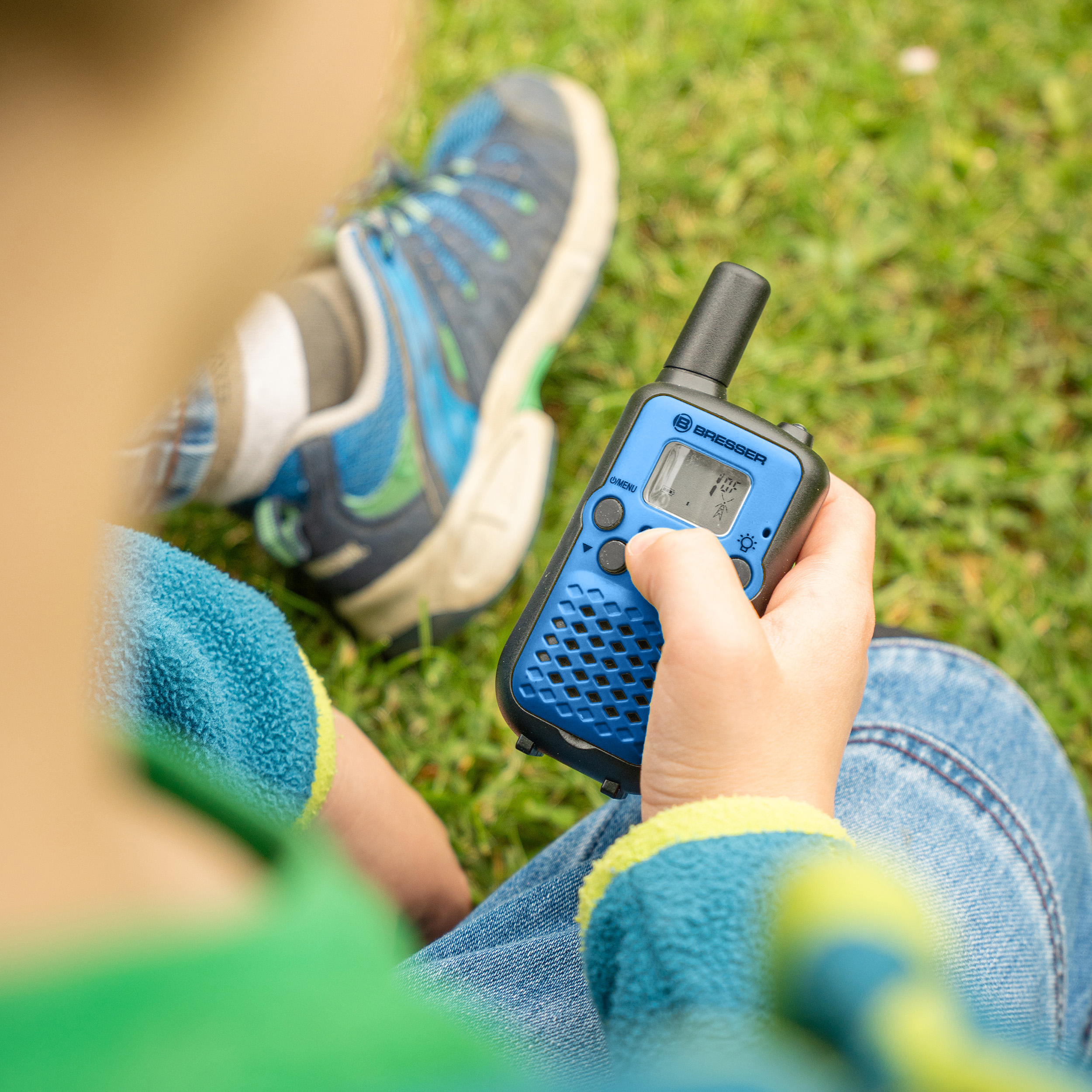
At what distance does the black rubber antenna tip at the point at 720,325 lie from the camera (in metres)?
0.72

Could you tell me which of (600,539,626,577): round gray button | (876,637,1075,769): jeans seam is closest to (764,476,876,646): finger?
(600,539,626,577): round gray button

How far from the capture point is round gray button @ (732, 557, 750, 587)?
2.16ft

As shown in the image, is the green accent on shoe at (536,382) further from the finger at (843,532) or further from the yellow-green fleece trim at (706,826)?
the yellow-green fleece trim at (706,826)

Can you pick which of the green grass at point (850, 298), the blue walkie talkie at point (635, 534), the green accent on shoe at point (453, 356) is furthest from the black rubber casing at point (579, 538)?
the green accent on shoe at point (453, 356)

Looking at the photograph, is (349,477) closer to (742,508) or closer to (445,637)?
(445,637)

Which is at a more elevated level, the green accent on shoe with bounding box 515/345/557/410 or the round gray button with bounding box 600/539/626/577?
the green accent on shoe with bounding box 515/345/557/410

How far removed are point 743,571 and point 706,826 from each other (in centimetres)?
25

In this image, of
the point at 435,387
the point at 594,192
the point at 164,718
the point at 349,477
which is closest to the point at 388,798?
the point at 164,718

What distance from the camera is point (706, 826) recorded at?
0.46 meters

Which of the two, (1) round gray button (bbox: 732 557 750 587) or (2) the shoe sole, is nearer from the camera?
(1) round gray button (bbox: 732 557 750 587)

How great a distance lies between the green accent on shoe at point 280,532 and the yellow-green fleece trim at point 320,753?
13.1 inches

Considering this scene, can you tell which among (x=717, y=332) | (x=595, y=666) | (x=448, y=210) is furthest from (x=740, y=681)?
(x=448, y=210)

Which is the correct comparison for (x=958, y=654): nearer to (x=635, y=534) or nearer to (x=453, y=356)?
(x=635, y=534)

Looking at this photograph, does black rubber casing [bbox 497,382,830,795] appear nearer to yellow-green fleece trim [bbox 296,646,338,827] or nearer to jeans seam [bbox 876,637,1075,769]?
yellow-green fleece trim [bbox 296,646,338,827]
